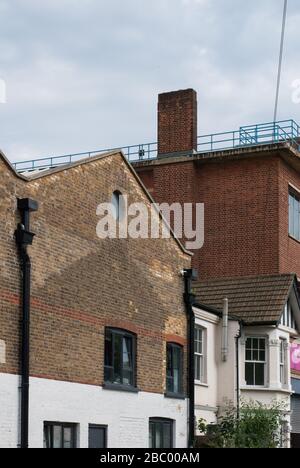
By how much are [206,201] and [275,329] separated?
9886 millimetres

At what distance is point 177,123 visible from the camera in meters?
40.5

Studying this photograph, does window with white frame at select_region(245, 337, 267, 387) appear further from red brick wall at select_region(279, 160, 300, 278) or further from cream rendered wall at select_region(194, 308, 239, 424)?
red brick wall at select_region(279, 160, 300, 278)

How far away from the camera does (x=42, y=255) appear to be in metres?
20.5

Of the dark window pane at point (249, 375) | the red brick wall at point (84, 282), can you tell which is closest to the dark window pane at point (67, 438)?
the red brick wall at point (84, 282)

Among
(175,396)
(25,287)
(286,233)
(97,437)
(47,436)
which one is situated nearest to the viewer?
(25,287)

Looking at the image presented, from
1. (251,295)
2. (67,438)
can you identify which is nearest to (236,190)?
(251,295)

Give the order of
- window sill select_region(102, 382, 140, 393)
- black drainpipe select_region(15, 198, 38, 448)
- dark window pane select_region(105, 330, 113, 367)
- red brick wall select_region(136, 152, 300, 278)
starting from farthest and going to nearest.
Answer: red brick wall select_region(136, 152, 300, 278), dark window pane select_region(105, 330, 113, 367), window sill select_region(102, 382, 140, 393), black drainpipe select_region(15, 198, 38, 448)

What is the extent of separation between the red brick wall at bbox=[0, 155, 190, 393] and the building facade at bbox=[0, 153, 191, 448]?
0.03m

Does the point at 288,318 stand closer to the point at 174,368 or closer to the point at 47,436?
the point at 174,368

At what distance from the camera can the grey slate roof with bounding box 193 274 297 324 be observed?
30.4 meters

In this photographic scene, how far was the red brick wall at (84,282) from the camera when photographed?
64.7ft

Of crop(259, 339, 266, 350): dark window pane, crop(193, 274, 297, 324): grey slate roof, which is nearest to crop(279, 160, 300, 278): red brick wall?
crop(193, 274, 297, 324): grey slate roof

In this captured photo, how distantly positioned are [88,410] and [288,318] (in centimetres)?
1211

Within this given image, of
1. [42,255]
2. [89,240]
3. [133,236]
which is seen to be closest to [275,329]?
[133,236]
